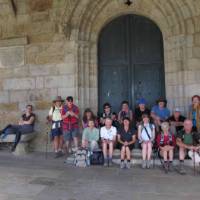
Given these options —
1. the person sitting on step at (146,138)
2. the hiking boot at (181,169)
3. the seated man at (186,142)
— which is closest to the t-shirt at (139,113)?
the person sitting on step at (146,138)

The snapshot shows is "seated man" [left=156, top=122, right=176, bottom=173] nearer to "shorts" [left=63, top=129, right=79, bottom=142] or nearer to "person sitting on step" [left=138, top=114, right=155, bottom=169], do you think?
"person sitting on step" [left=138, top=114, right=155, bottom=169]

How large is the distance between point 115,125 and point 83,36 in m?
2.22

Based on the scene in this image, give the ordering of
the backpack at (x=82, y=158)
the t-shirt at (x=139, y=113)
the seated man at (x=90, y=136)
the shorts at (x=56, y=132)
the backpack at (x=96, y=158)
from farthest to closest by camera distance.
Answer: the shorts at (x=56, y=132), the t-shirt at (x=139, y=113), the seated man at (x=90, y=136), the backpack at (x=96, y=158), the backpack at (x=82, y=158)

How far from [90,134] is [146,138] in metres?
1.08

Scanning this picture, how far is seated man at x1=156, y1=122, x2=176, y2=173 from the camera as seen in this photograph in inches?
206

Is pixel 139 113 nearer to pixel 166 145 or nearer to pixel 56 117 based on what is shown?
pixel 166 145

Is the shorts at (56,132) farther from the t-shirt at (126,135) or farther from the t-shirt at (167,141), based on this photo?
the t-shirt at (167,141)

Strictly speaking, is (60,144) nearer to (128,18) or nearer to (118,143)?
(118,143)

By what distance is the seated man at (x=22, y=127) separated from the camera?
6737mm

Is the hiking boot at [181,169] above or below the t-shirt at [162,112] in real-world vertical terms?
below

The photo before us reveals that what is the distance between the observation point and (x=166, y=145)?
532 centimetres

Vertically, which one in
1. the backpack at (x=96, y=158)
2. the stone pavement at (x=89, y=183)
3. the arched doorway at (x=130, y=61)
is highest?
the arched doorway at (x=130, y=61)

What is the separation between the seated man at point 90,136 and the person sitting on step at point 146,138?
2.73ft

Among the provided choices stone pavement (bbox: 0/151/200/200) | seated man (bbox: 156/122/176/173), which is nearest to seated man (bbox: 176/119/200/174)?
seated man (bbox: 156/122/176/173)
